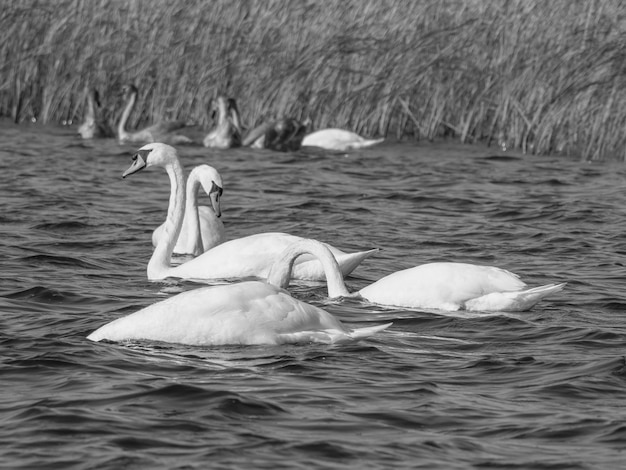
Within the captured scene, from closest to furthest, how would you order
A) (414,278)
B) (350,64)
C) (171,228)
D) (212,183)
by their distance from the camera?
(414,278) → (171,228) → (212,183) → (350,64)

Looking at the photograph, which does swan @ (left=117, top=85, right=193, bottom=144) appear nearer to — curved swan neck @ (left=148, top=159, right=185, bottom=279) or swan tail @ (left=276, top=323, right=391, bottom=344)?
curved swan neck @ (left=148, top=159, right=185, bottom=279)

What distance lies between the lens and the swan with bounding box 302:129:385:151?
17703mm

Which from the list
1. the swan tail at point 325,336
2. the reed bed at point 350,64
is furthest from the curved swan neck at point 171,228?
the reed bed at point 350,64

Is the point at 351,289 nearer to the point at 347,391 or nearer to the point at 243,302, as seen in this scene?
the point at 243,302

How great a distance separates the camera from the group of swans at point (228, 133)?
17.8 m

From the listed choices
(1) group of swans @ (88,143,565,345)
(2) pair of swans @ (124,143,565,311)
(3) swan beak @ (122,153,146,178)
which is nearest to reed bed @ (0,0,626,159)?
(1) group of swans @ (88,143,565,345)

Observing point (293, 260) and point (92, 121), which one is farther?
point (92, 121)

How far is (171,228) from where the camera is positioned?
10.4m

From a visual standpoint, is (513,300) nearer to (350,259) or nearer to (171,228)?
(350,259)

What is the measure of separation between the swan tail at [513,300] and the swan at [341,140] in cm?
944

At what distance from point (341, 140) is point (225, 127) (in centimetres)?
171

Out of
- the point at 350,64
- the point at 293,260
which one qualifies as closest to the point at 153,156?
the point at 293,260

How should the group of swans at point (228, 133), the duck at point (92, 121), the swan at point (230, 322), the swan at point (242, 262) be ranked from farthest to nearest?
the duck at point (92, 121)
the group of swans at point (228, 133)
the swan at point (242, 262)
the swan at point (230, 322)

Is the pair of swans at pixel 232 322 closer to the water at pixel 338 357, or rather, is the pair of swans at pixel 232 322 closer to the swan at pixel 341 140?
the water at pixel 338 357
